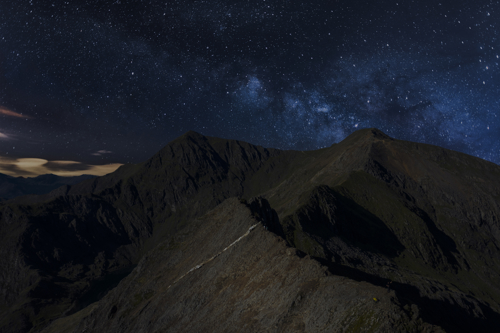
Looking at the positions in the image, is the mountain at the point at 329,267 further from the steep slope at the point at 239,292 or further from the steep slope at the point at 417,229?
the steep slope at the point at 417,229

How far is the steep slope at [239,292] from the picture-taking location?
22.3 meters

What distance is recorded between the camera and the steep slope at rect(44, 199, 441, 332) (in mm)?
22297

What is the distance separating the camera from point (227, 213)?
203ft

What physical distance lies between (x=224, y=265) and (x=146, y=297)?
69.7 ft

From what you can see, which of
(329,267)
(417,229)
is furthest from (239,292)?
(417,229)

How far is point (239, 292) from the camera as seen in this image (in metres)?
35.3

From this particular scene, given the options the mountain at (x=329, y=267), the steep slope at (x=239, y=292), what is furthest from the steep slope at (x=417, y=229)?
the steep slope at (x=239, y=292)

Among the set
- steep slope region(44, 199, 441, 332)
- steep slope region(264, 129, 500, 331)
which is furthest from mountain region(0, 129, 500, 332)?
steep slope region(264, 129, 500, 331)

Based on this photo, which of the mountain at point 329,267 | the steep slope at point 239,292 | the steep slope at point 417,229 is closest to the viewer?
the steep slope at point 239,292

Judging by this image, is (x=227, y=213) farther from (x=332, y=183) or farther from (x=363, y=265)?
(x=332, y=183)

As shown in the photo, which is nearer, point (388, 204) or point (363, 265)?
point (363, 265)

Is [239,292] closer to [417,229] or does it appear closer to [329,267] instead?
[329,267]

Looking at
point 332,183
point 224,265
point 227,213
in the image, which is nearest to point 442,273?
point 332,183

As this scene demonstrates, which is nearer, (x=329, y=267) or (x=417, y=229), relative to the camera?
(x=329, y=267)
